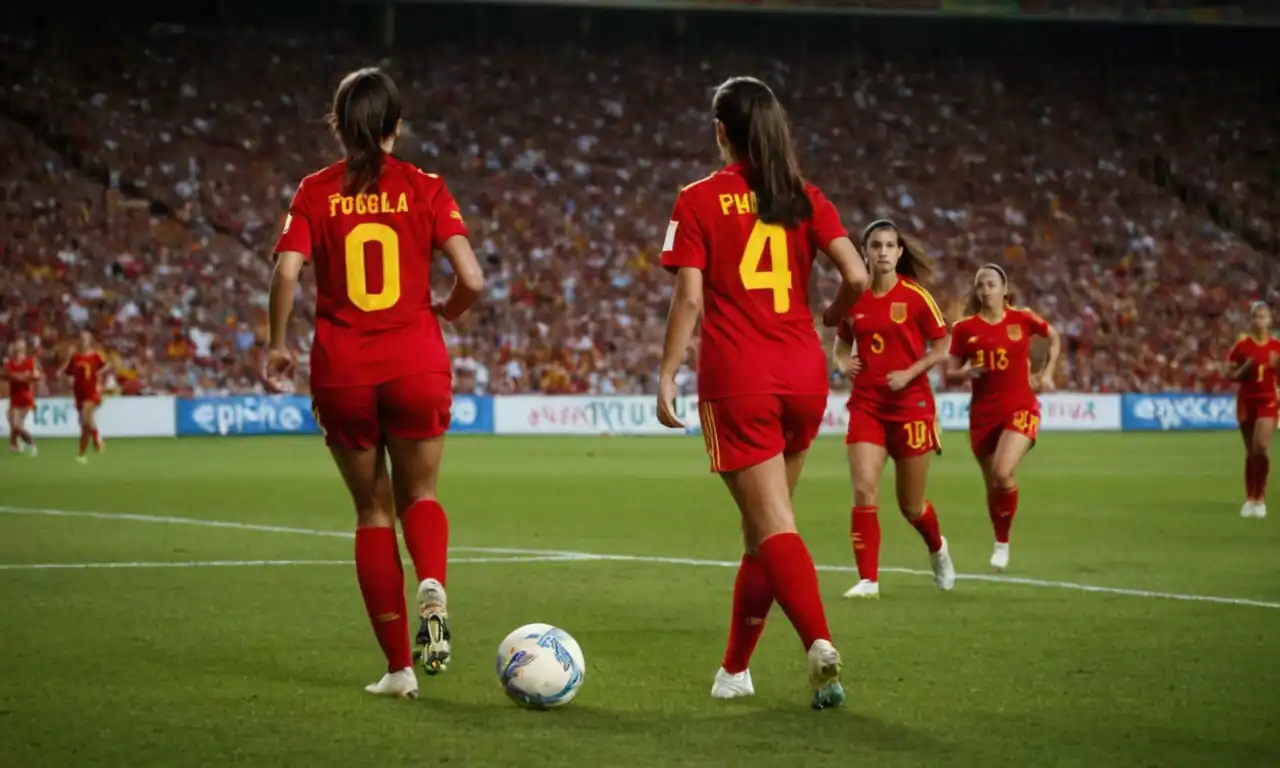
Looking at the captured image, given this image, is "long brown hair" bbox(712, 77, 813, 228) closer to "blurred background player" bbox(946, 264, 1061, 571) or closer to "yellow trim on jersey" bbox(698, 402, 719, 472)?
"yellow trim on jersey" bbox(698, 402, 719, 472)

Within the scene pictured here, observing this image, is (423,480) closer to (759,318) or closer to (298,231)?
(298,231)

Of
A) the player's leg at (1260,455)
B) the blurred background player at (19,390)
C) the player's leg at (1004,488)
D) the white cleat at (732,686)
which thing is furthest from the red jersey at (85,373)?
the white cleat at (732,686)

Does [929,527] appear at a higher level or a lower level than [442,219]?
lower

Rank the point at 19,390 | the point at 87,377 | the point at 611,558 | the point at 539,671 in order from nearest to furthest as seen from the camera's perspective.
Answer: the point at 539,671, the point at 611,558, the point at 87,377, the point at 19,390

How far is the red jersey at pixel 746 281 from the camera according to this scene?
679 centimetres

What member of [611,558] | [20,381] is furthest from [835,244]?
[20,381]

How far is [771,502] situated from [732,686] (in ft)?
3.02

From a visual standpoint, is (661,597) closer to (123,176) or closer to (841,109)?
(123,176)

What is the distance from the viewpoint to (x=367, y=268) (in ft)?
23.1

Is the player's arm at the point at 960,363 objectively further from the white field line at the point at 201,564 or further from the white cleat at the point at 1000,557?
the white field line at the point at 201,564

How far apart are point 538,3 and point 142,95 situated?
389 inches

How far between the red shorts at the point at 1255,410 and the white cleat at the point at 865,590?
900 centimetres

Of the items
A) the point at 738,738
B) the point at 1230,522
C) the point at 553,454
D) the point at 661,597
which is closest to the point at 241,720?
the point at 738,738

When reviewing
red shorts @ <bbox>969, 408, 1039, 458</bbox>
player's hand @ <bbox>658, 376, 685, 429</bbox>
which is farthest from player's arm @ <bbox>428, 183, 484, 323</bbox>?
Result: red shorts @ <bbox>969, 408, 1039, 458</bbox>
